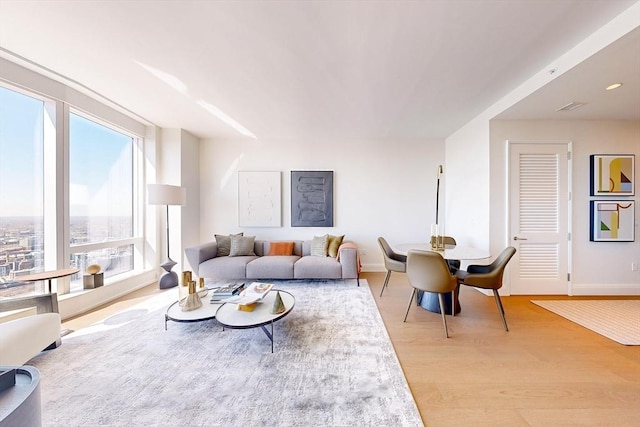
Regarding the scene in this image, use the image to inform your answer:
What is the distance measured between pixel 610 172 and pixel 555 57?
90.4 inches

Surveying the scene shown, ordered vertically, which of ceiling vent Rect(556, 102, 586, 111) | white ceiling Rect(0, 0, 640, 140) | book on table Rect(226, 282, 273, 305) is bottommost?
book on table Rect(226, 282, 273, 305)

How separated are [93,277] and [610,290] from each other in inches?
274

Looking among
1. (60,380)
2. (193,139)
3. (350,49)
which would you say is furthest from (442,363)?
(193,139)

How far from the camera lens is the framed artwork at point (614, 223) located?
325 centimetres

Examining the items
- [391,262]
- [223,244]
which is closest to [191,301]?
[223,244]

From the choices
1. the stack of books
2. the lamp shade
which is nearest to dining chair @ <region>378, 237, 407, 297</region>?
the stack of books

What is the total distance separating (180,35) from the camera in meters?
1.88

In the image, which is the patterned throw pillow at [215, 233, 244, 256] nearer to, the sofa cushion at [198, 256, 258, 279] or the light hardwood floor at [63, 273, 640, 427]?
the sofa cushion at [198, 256, 258, 279]

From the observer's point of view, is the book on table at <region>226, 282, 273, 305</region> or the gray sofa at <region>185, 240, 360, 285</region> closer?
the book on table at <region>226, 282, 273, 305</region>

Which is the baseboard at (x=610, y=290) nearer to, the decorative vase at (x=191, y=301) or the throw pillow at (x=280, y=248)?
the throw pillow at (x=280, y=248)

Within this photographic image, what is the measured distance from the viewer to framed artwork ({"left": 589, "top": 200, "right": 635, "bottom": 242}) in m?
3.25

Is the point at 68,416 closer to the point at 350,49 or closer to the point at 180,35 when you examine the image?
the point at 180,35

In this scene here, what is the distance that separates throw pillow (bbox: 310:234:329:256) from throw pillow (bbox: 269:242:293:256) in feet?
1.41

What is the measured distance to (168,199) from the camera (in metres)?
3.54
